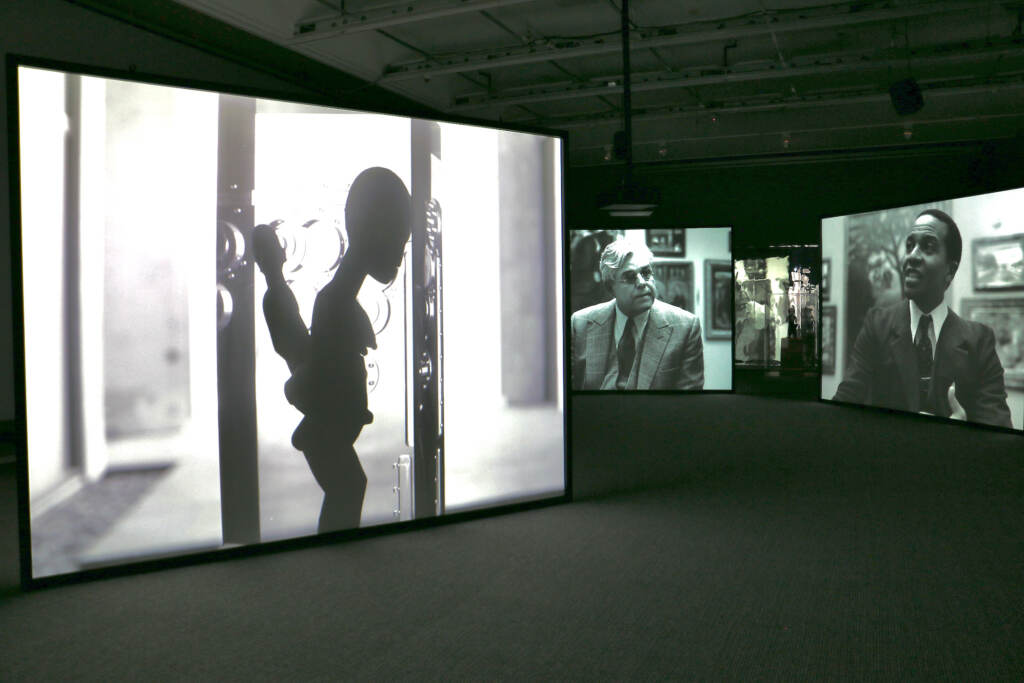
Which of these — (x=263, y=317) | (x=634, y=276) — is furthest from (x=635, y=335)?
(x=263, y=317)

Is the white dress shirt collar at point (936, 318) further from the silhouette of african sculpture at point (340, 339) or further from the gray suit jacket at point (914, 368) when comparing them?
the silhouette of african sculpture at point (340, 339)

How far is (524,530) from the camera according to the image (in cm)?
445

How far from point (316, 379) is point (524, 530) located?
1.42 meters

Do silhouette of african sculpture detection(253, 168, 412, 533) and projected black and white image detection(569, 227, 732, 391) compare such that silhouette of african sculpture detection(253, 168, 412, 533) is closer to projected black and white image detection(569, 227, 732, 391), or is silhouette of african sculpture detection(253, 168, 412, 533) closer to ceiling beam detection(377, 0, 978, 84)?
ceiling beam detection(377, 0, 978, 84)

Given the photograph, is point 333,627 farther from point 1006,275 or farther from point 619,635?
point 1006,275

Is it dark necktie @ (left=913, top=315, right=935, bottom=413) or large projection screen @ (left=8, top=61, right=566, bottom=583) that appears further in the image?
dark necktie @ (left=913, top=315, right=935, bottom=413)

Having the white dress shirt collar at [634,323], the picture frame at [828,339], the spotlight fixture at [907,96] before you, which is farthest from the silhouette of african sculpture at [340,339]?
the white dress shirt collar at [634,323]

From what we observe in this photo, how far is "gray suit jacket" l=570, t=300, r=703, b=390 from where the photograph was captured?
11.7 metres

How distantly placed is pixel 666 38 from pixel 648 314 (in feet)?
16.0

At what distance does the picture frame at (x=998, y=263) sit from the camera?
25.0ft

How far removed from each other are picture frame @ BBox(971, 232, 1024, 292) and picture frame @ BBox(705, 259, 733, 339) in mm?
4097

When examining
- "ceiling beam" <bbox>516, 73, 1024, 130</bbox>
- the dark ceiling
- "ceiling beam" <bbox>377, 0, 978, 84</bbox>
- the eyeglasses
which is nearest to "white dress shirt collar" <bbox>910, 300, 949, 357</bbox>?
the dark ceiling

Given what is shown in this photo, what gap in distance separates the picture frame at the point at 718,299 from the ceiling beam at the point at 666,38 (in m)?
4.48

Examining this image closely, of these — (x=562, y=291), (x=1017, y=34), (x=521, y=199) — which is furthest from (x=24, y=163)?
(x=1017, y=34)
